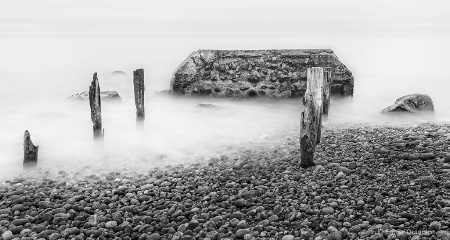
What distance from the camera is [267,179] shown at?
8.11m

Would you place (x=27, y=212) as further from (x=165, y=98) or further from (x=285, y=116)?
(x=165, y=98)

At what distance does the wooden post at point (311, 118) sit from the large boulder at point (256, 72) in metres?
6.27

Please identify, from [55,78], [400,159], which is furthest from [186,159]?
[55,78]

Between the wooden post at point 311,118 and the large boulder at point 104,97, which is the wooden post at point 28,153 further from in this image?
the large boulder at point 104,97

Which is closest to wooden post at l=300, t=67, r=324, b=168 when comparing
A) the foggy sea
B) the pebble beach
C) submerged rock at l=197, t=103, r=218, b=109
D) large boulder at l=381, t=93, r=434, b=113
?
the pebble beach

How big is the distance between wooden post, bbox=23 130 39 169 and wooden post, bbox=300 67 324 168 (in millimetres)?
5211

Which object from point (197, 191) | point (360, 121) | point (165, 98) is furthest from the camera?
point (165, 98)

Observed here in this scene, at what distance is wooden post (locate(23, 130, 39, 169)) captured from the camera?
30.8ft

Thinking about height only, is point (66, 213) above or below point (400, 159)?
below

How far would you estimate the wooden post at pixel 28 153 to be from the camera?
9383 millimetres

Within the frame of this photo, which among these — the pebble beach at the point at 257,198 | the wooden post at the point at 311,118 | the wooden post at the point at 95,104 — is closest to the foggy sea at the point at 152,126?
the wooden post at the point at 95,104

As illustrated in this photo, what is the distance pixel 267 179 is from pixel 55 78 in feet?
56.1

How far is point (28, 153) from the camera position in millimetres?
9438

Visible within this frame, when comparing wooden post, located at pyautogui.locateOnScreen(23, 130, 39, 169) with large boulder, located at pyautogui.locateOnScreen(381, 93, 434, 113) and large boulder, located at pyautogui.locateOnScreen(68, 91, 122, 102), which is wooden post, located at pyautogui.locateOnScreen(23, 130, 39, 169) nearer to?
large boulder, located at pyautogui.locateOnScreen(68, 91, 122, 102)
